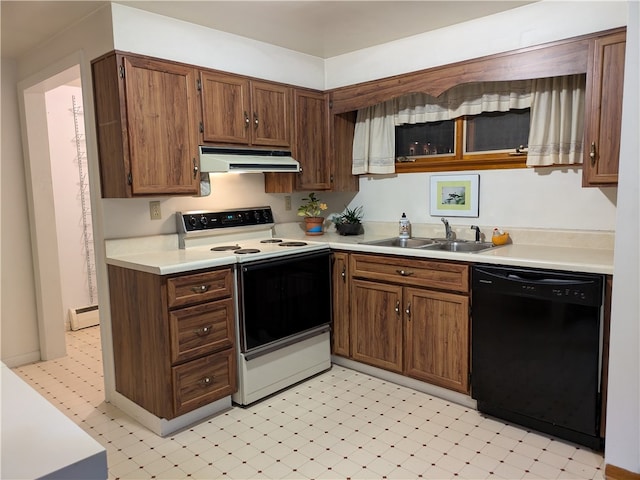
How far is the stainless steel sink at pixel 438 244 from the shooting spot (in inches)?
125

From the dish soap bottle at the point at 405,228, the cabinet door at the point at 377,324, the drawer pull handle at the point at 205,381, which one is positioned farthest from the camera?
the dish soap bottle at the point at 405,228

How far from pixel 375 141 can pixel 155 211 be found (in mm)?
1792

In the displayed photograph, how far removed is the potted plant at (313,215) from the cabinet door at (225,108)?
0.89 metres

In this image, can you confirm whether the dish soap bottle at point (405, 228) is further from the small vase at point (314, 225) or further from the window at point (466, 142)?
the small vase at point (314, 225)

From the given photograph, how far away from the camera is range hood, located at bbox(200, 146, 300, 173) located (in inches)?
115

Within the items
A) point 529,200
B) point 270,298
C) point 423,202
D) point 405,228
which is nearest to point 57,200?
point 270,298

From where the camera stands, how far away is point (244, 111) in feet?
10.5

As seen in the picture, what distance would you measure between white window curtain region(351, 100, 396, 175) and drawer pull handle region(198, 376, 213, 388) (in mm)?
2039

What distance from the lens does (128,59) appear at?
8.52ft

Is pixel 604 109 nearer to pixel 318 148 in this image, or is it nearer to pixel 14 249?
pixel 318 148

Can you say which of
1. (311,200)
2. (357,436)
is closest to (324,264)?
(311,200)

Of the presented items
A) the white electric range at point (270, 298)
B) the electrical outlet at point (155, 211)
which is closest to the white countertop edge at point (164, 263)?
Result: the white electric range at point (270, 298)

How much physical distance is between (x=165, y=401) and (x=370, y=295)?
56.3 inches

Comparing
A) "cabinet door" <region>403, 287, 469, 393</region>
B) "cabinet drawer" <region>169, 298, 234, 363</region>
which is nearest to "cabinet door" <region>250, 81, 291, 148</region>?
"cabinet drawer" <region>169, 298, 234, 363</region>
